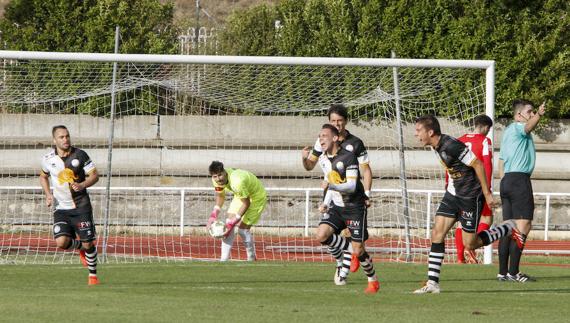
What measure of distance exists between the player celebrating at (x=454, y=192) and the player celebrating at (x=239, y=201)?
220 inches

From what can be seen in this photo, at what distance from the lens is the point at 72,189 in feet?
46.2

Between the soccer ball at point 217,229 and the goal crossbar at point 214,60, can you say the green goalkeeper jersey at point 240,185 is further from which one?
the goal crossbar at point 214,60

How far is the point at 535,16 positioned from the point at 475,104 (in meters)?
6.46

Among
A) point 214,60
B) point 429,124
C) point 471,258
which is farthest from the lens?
point 471,258

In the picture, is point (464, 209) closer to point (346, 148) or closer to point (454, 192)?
point (454, 192)

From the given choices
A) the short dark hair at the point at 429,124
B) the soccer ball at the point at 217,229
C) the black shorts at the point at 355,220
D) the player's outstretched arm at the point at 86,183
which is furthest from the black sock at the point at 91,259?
the short dark hair at the point at 429,124

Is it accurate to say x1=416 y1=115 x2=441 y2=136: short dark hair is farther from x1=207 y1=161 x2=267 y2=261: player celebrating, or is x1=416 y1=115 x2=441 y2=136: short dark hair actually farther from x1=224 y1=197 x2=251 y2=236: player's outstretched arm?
x1=224 y1=197 x2=251 y2=236: player's outstretched arm

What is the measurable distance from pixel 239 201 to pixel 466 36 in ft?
34.6

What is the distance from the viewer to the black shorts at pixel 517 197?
46.5 ft

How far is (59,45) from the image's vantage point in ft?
92.4

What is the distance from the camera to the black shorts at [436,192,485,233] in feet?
41.7

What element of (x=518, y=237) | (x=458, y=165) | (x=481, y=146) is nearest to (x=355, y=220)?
(x=458, y=165)

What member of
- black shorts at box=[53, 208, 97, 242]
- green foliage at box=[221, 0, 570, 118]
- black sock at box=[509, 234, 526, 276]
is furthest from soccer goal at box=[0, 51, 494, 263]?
black sock at box=[509, 234, 526, 276]

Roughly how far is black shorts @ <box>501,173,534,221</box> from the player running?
2.14 m
